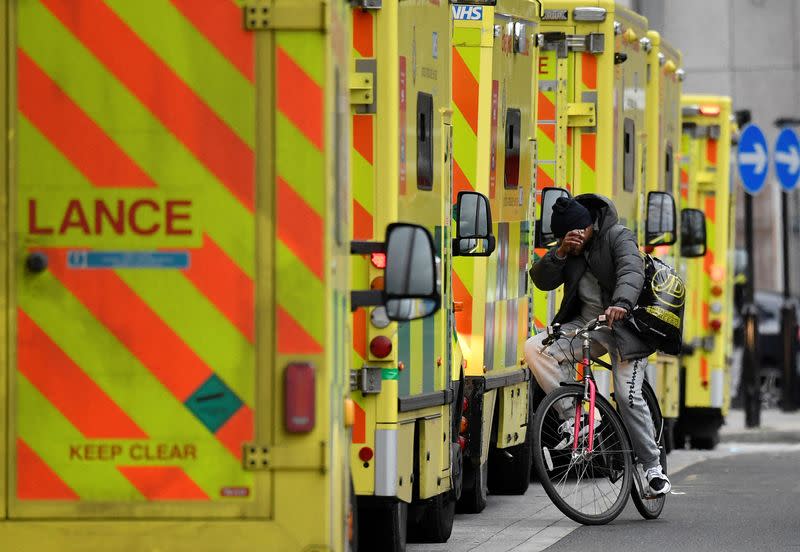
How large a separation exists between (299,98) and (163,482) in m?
1.14

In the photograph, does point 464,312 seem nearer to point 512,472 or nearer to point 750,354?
point 512,472

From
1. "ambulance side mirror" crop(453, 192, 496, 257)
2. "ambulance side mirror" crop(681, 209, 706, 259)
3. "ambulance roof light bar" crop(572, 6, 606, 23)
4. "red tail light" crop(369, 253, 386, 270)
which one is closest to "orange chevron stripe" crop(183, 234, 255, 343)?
"red tail light" crop(369, 253, 386, 270)

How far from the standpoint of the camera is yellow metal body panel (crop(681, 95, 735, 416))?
19.3 meters

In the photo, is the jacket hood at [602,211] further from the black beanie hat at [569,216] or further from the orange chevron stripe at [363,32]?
the orange chevron stripe at [363,32]

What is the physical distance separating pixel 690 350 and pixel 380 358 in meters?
10.3

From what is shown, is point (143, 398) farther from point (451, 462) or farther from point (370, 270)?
point (451, 462)

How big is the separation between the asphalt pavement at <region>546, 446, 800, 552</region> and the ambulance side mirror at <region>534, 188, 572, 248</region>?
1.66 m

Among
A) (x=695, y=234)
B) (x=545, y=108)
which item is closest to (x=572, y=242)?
(x=545, y=108)

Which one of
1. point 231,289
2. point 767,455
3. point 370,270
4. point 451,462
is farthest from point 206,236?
point 767,455

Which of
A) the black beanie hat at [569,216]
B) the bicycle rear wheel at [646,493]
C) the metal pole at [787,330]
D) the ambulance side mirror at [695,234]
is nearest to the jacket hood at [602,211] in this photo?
the black beanie hat at [569,216]

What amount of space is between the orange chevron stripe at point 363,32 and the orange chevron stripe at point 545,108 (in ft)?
18.0

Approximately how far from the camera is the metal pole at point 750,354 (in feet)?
71.1

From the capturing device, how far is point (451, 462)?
10398mm

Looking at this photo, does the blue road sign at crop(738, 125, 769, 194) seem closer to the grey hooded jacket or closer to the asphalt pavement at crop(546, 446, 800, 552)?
the asphalt pavement at crop(546, 446, 800, 552)
